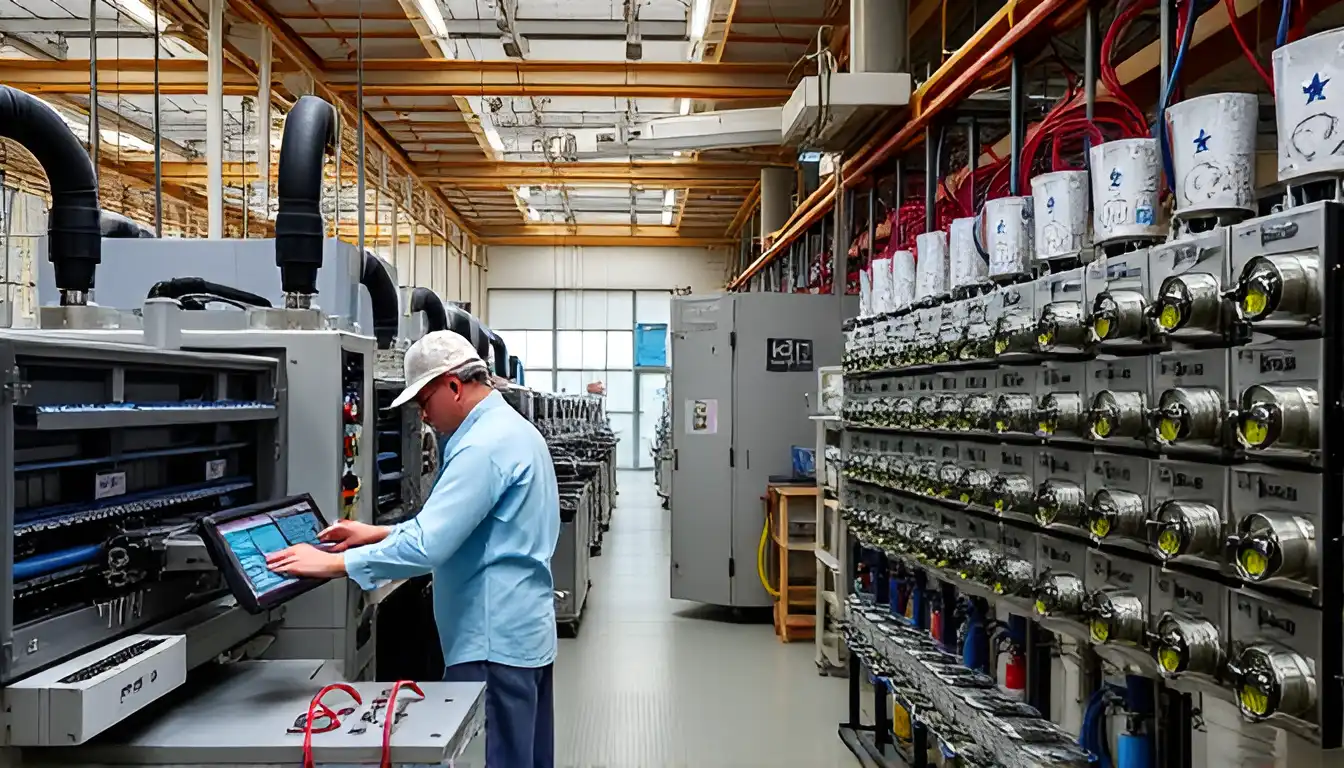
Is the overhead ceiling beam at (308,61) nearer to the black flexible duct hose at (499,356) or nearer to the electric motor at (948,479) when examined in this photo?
the black flexible duct hose at (499,356)

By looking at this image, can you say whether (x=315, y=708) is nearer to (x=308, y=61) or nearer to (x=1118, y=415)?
(x=1118, y=415)

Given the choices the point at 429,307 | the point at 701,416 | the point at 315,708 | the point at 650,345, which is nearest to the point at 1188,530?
the point at 315,708

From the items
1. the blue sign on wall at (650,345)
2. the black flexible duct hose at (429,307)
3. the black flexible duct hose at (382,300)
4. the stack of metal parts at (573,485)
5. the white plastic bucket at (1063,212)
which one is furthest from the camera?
the blue sign on wall at (650,345)

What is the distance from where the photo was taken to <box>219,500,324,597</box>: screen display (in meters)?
1.97

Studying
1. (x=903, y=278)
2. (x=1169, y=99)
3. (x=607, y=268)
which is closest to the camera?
(x=1169, y=99)

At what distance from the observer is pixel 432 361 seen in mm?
2764

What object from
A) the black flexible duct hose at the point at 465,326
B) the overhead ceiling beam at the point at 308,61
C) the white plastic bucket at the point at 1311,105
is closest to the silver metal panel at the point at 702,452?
the black flexible duct hose at the point at 465,326

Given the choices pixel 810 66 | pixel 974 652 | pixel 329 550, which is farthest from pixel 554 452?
pixel 329 550

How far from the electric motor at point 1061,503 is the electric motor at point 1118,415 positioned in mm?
198

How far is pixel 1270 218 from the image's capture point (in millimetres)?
1723

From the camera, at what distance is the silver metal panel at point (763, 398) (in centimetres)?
656

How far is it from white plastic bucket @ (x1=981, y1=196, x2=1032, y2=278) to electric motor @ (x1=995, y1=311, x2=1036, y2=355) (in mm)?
149

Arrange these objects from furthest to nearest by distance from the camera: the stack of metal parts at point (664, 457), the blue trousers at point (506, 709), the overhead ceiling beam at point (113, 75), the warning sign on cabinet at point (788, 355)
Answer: the stack of metal parts at point (664, 457) → the overhead ceiling beam at point (113, 75) → the warning sign on cabinet at point (788, 355) → the blue trousers at point (506, 709)

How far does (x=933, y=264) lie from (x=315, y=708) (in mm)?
2422
